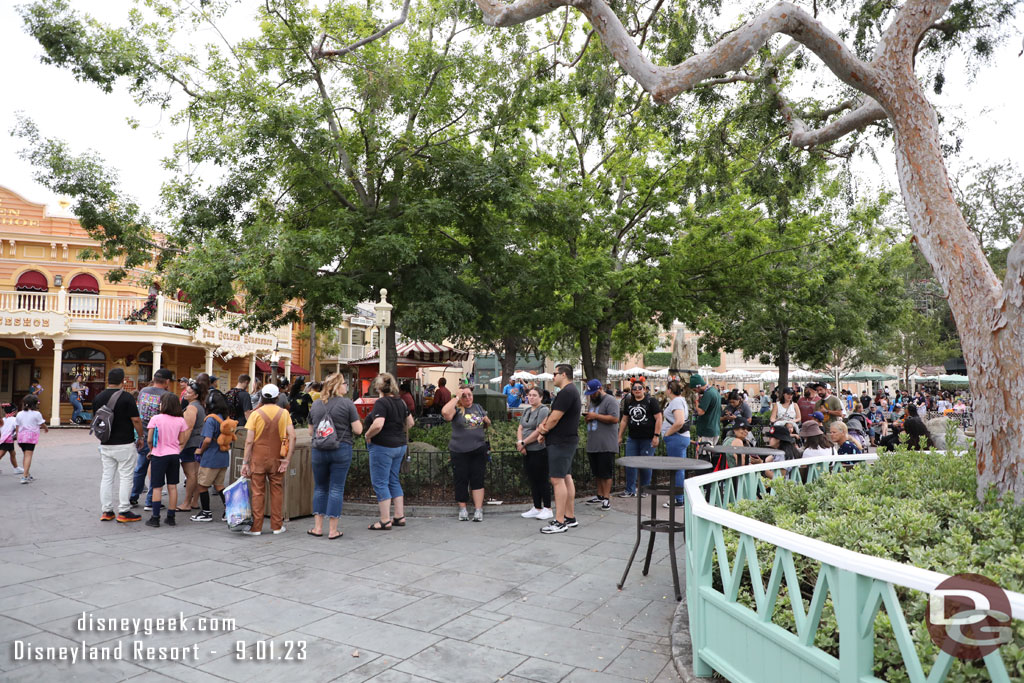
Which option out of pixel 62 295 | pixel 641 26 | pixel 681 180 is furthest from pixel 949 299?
pixel 62 295

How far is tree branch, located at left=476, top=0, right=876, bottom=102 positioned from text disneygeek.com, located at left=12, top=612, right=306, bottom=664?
17.6 feet

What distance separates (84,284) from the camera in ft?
90.6

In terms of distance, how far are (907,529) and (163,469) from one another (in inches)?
293

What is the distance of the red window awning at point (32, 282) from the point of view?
26781mm

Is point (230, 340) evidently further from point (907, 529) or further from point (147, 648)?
point (907, 529)

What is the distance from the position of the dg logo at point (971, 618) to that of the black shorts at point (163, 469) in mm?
7596

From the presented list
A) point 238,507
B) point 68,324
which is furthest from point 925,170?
point 68,324

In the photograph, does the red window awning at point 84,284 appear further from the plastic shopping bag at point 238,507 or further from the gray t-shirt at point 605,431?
the gray t-shirt at point 605,431

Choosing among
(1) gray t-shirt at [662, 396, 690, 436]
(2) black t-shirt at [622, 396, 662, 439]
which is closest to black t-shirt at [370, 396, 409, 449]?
(2) black t-shirt at [622, 396, 662, 439]

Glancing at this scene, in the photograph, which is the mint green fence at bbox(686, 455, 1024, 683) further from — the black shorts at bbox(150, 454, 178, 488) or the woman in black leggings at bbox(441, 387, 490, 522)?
the black shorts at bbox(150, 454, 178, 488)

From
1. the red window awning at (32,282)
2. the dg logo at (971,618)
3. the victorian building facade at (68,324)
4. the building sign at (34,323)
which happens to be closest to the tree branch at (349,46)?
the dg logo at (971,618)

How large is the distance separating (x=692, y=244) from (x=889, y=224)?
10345 mm

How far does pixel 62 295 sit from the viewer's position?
23.0 m

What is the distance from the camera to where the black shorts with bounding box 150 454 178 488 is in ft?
24.5
